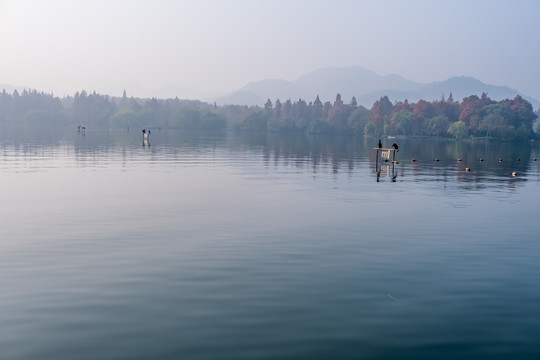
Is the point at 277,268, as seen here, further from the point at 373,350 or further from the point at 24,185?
the point at 24,185

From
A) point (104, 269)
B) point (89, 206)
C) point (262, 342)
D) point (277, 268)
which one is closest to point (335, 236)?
point (277, 268)

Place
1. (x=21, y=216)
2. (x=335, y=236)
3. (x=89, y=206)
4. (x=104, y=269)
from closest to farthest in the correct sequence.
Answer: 1. (x=104, y=269)
2. (x=335, y=236)
3. (x=21, y=216)
4. (x=89, y=206)

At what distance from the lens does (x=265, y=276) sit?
22.4m

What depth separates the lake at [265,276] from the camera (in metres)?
16.0

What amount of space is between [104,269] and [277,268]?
7745 millimetres

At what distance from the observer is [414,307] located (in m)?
19.1

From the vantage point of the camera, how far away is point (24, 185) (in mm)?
51594

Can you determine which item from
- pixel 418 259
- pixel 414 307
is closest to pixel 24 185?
pixel 418 259

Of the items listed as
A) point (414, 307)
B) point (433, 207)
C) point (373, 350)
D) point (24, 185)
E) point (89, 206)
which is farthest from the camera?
point (24, 185)

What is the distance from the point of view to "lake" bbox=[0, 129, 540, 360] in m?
16.0

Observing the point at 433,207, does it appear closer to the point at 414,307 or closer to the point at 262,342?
the point at 414,307

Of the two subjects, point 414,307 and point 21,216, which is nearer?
point 414,307

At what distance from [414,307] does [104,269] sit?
1332 cm

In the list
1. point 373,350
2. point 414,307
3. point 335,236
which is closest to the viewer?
point 373,350
